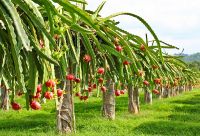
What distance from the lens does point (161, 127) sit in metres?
16.6

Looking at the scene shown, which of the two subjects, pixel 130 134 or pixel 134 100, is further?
pixel 134 100

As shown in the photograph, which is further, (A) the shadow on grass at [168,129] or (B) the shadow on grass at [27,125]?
(B) the shadow on grass at [27,125]

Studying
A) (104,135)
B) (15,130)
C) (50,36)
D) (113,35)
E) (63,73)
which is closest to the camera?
(50,36)

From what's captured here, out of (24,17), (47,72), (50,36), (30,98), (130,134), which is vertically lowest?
(130,134)

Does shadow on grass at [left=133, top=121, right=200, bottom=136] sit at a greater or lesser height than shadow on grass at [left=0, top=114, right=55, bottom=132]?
lesser

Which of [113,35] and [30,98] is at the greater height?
[113,35]

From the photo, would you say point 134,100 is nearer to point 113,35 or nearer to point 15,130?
point 15,130

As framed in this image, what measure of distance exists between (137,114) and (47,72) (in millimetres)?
18672

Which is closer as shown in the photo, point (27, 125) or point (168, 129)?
point (168, 129)

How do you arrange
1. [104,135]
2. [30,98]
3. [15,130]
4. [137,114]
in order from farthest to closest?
[137,114] < [15,130] < [104,135] < [30,98]

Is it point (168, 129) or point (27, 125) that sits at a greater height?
point (27, 125)

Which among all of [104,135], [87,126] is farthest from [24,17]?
[87,126]

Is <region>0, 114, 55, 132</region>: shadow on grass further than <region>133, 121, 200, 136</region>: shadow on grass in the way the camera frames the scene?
Yes

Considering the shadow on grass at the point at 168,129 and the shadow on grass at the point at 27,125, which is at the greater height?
the shadow on grass at the point at 27,125
